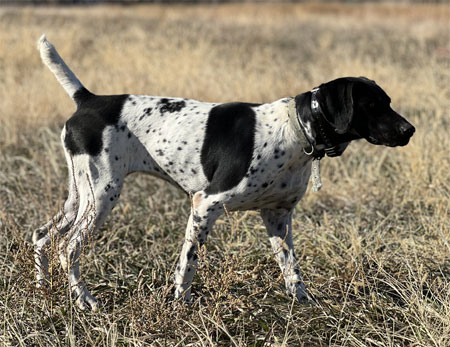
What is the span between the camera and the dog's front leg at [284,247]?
325 cm

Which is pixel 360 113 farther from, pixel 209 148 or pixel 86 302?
pixel 86 302

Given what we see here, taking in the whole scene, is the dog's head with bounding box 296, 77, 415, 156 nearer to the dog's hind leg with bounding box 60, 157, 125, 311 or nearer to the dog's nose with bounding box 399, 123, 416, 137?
the dog's nose with bounding box 399, 123, 416, 137

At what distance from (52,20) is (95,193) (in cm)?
1243

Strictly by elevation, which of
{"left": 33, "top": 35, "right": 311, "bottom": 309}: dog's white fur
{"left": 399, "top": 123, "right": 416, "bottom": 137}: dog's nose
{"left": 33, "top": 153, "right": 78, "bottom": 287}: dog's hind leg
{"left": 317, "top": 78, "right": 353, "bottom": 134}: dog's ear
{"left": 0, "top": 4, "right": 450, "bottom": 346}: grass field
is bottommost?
{"left": 0, "top": 4, "right": 450, "bottom": 346}: grass field

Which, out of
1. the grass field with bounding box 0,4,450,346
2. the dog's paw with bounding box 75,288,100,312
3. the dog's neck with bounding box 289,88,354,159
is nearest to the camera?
the grass field with bounding box 0,4,450,346

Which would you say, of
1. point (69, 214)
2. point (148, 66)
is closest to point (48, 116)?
point (148, 66)

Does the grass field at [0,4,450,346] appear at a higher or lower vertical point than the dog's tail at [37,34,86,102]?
lower

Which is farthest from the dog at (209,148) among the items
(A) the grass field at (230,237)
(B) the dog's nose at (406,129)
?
(A) the grass field at (230,237)

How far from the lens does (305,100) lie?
2977 mm

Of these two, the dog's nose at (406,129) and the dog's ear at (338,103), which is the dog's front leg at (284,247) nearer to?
the dog's ear at (338,103)

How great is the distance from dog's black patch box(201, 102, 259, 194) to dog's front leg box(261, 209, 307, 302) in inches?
17.7

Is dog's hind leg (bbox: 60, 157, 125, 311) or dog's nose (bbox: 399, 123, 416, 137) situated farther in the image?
dog's hind leg (bbox: 60, 157, 125, 311)

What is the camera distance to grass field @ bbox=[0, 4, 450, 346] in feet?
9.21

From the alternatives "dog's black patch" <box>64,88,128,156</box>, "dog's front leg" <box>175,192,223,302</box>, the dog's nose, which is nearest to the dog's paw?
"dog's front leg" <box>175,192,223,302</box>
